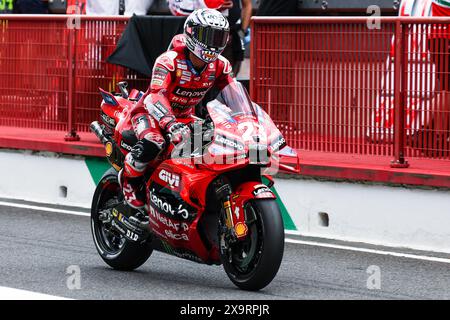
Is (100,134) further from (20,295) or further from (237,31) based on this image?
(237,31)

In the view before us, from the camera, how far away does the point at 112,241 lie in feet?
32.7

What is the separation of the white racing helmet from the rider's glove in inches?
22.7

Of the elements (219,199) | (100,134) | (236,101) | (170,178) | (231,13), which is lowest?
(219,199)

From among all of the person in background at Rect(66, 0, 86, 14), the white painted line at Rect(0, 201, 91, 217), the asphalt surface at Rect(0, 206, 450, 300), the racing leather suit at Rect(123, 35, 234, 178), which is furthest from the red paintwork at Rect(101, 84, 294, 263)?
the person in background at Rect(66, 0, 86, 14)

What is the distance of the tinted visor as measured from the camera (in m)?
9.08

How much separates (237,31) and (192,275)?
503 centimetres

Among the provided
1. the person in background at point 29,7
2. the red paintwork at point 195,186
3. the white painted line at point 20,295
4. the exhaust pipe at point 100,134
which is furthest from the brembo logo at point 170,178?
the person in background at point 29,7

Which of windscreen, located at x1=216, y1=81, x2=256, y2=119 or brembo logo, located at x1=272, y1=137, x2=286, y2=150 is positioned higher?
windscreen, located at x1=216, y1=81, x2=256, y2=119

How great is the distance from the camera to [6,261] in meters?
9.92

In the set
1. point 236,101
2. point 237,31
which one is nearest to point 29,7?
point 237,31

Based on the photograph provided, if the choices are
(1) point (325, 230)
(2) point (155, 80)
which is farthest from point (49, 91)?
(2) point (155, 80)

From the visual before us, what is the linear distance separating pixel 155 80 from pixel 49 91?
515 centimetres

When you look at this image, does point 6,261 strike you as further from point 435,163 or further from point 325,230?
point 435,163

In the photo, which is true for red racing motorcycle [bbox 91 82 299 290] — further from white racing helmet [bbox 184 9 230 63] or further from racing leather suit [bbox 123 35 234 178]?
white racing helmet [bbox 184 9 230 63]
